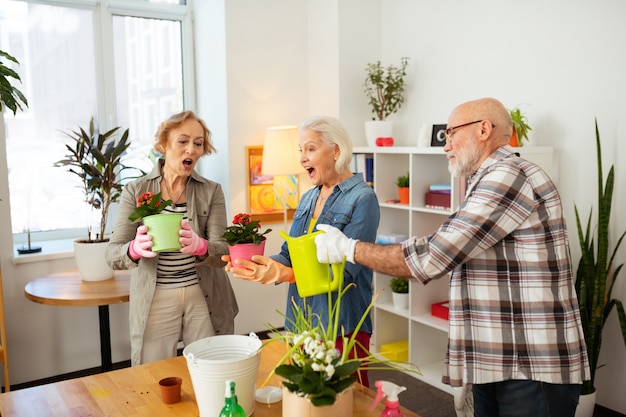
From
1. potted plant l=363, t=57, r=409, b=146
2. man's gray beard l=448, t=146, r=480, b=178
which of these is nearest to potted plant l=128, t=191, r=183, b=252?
man's gray beard l=448, t=146, r=480, b=178

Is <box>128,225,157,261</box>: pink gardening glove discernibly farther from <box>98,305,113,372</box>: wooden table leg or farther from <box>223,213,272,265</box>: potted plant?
<box>98,305,113,372</box>: wooden table leg

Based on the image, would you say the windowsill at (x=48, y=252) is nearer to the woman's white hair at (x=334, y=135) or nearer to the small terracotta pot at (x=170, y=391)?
the woman's white hair at (x=334, y=135)

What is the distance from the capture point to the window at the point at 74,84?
4004mm

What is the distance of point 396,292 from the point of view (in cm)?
396

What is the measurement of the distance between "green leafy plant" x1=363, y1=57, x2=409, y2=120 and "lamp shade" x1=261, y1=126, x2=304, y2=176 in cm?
62

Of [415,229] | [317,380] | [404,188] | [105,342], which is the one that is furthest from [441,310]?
[317,380]

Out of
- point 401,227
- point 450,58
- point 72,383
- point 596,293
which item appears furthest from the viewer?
point 401,227

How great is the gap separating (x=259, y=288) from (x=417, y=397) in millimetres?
1486

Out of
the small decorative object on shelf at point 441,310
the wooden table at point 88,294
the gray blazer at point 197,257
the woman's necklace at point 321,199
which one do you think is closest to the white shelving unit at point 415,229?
the small decorative object on shelf at point 441,310

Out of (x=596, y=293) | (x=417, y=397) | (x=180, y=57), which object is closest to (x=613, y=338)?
(x=596, y=293)

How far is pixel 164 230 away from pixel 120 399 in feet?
1.96

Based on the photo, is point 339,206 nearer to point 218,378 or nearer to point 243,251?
point 243,251

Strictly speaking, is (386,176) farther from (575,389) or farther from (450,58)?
(575,389)

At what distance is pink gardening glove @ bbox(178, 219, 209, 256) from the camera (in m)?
2.17
